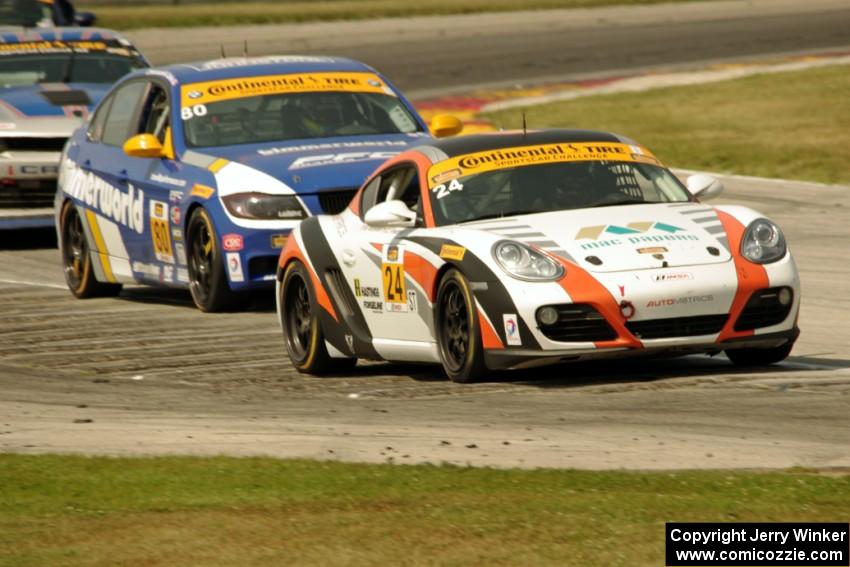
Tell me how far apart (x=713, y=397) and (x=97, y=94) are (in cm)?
986

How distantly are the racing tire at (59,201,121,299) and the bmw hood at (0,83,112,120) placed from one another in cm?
203

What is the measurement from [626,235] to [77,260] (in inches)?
262

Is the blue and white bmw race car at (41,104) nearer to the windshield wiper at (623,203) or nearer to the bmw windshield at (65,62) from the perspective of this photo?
the bmw windshield at (65,62)

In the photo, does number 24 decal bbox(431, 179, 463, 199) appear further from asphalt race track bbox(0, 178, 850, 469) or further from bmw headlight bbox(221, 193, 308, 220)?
bmw headlight bbox(221, 193, 308, 220)

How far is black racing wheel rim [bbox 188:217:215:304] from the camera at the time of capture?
13555mm

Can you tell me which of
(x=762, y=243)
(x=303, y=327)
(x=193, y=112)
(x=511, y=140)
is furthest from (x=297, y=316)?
(x=193, y=112)

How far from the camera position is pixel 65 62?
18500 mm

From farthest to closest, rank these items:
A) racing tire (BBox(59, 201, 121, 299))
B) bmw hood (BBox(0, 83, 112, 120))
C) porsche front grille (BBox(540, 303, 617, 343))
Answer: bmw hood (BBox(0, 83, 112, 120)), racing tire (BBox(59, 201, 121, 299)), porsche front grille (BBox(540, 303, 617, 343))

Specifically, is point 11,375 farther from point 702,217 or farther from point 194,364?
point 702,217

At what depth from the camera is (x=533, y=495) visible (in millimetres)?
7047

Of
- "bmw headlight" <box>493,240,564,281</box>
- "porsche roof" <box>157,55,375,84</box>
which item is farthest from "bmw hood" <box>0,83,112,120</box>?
"bmw headlight" <box>493,240,564,281</box>

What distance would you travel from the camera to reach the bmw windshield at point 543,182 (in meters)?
10.5

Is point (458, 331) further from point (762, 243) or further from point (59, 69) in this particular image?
point (59, 69)

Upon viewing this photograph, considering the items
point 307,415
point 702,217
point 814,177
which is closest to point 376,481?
point 307,415
